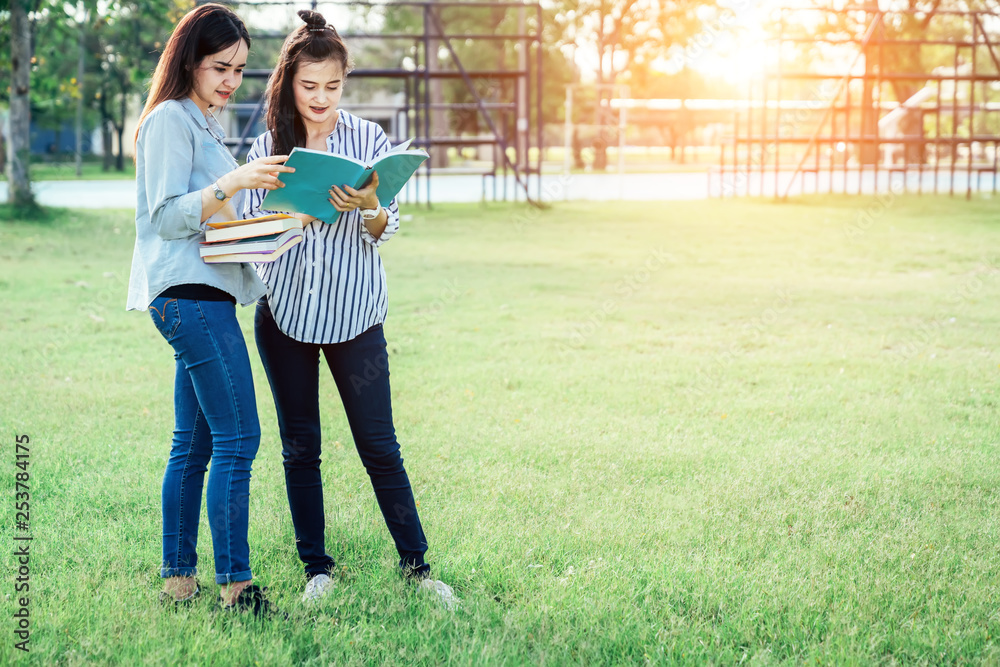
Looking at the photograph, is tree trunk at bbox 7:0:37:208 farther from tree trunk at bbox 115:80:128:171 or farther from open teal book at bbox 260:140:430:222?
tree trunk at bbox 115:80:128:171

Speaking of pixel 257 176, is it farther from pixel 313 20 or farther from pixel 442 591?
pixel 442 591

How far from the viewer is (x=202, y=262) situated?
8.43 ft

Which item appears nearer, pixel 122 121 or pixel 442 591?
pixel 442 591

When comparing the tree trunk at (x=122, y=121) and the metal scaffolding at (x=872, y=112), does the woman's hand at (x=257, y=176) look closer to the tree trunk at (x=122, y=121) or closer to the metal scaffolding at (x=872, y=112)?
the metal scaffolding at (x=872, y=112)

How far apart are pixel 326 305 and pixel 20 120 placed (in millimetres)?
13053

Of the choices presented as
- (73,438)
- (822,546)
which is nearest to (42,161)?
(73,438)

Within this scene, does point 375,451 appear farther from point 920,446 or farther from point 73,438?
point 920,446

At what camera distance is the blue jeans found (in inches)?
101

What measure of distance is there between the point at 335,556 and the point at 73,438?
6.11ft

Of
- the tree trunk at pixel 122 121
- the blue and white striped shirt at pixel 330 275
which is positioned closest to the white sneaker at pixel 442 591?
the blue and white striped shirt at pixel 330 275

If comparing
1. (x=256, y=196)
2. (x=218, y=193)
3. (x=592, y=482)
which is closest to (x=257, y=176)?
(x=218, y=193)

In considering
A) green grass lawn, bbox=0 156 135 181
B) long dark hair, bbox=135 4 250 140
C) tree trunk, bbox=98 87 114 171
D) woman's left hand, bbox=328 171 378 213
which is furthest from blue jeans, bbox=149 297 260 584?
tree trunk, bbox=98 87 114 171

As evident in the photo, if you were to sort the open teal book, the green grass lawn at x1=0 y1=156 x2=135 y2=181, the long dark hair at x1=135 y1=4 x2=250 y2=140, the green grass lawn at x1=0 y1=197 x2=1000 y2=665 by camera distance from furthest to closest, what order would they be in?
the green grass lawn at x1=0 y1=156 x2=135 y2=181 < the green grass lawn at x1=0 y1=197 x2=1000 y2=665 < the long dark hair at x1=135 y1=4 x2=250 y2=140 < the open teal book

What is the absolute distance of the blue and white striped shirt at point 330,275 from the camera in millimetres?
2730
